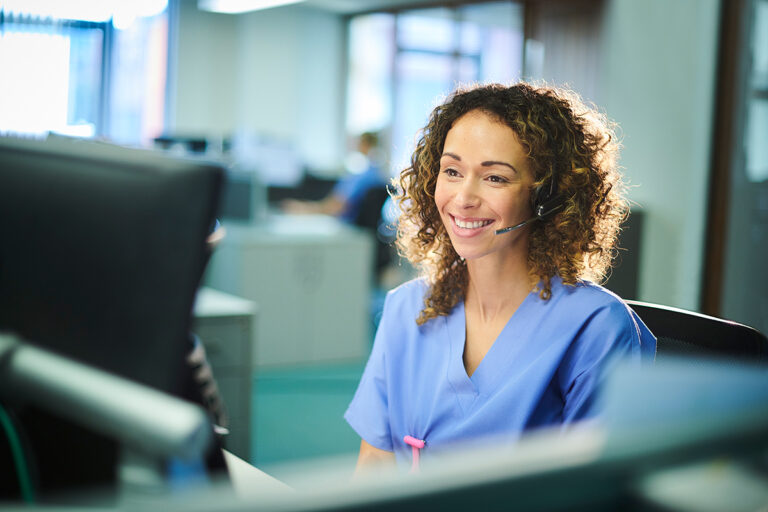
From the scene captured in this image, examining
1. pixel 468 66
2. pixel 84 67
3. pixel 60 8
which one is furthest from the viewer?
pixel 468 66

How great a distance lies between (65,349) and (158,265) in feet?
0.33

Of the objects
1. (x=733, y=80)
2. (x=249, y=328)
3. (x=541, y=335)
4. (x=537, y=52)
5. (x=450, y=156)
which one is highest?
(x=537, y=52)

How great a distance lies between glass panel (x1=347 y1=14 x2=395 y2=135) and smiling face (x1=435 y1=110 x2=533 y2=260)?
23.2 ft

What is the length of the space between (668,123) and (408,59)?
16.3ft

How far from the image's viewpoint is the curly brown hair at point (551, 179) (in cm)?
109

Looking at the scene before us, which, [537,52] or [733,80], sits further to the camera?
[537,52]

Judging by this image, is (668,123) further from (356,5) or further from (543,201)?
(356,5)

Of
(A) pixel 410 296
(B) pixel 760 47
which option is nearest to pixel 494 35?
(B) pixel 760 47

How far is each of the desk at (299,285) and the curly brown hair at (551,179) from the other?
2.80m

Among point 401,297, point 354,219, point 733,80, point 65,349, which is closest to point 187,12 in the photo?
point 354,219

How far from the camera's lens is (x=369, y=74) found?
26.9 feet

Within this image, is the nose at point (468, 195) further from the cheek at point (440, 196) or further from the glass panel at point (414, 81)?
the glass panel at point (414, 81)

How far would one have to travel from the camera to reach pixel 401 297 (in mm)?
1200

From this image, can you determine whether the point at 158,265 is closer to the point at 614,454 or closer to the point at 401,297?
the point at 614,454
